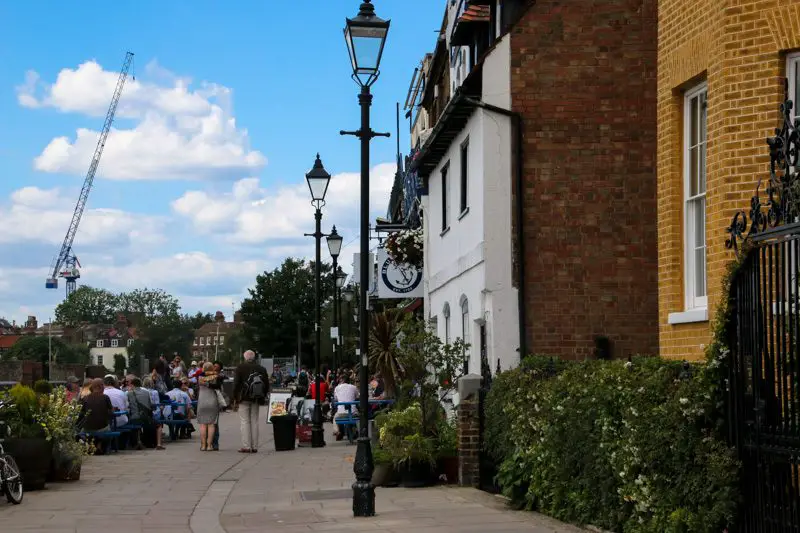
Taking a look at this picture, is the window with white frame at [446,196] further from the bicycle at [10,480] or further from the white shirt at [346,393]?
the bicycle at [10,480]

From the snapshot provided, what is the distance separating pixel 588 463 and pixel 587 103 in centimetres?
907

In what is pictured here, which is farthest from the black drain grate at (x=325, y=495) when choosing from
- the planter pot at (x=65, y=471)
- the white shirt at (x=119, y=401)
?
the white shirt at (x=119, y=401)

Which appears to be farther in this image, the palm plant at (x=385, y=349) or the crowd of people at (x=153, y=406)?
the crowd of people at (x=153, y=406)

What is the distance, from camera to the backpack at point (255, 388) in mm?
23891

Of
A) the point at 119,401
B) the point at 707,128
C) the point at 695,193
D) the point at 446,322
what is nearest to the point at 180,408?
the point at 119,401

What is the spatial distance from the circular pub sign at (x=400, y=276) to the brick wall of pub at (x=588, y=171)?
9.83 metres

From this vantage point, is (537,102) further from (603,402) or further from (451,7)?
(451,7)

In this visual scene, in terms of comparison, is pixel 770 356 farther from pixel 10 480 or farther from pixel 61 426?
pixel 61 426

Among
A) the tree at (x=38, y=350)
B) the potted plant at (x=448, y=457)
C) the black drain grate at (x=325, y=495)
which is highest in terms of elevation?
the tree at (x=38, y=350)

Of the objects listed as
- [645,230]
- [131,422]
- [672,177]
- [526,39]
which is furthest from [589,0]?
[131,422]

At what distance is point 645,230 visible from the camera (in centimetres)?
1895

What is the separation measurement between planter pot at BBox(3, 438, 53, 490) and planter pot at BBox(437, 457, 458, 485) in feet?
16.7

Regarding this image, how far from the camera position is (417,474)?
54.7 feet

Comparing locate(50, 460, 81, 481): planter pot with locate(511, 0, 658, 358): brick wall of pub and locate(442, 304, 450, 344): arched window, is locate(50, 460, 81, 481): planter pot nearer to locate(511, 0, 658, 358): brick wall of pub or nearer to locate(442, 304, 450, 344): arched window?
locate(511, 0, 658, 358): brick wall of pub
